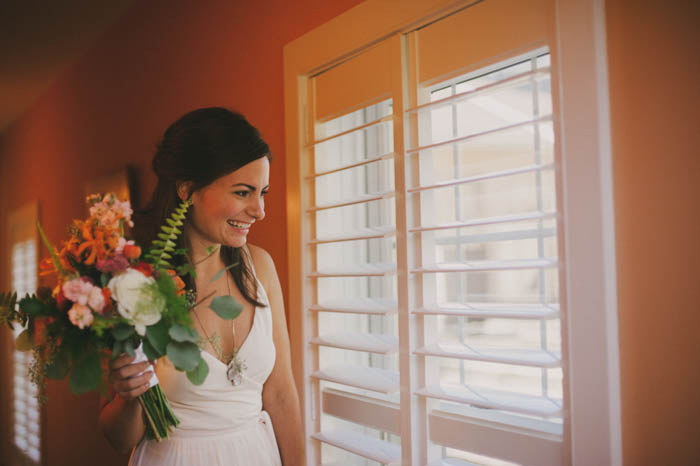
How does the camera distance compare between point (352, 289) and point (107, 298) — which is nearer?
point (107, 298)

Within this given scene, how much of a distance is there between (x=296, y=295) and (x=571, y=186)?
946 mm

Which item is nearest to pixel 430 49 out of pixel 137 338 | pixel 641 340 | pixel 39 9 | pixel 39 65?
pixel 641 340

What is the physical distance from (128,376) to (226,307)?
0.29m

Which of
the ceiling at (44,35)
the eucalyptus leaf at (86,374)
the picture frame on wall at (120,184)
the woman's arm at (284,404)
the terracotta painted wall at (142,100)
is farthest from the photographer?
the ceiling at (44,35)

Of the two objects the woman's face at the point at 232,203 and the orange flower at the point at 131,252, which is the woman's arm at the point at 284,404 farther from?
the orange flower at the point at 131,252

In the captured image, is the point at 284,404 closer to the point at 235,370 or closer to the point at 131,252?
the point at 235,370

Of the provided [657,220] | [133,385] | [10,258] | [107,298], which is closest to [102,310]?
[107,298]

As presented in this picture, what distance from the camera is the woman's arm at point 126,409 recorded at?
1130 millimetres

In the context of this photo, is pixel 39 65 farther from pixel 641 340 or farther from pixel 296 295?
pixel 641 340

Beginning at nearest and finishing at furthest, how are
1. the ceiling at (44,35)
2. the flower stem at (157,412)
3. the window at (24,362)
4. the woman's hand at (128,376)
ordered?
the woman's hand at (128,376) < the flower stem at (157,412) < the ceiling at (44,35) < the window at (24,362)

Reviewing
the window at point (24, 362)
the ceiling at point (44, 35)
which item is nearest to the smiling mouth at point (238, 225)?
the ceiling at point (44, 35)

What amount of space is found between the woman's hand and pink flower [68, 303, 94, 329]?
0.15m

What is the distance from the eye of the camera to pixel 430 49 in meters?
1.29

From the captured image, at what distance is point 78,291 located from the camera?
0.96 m
